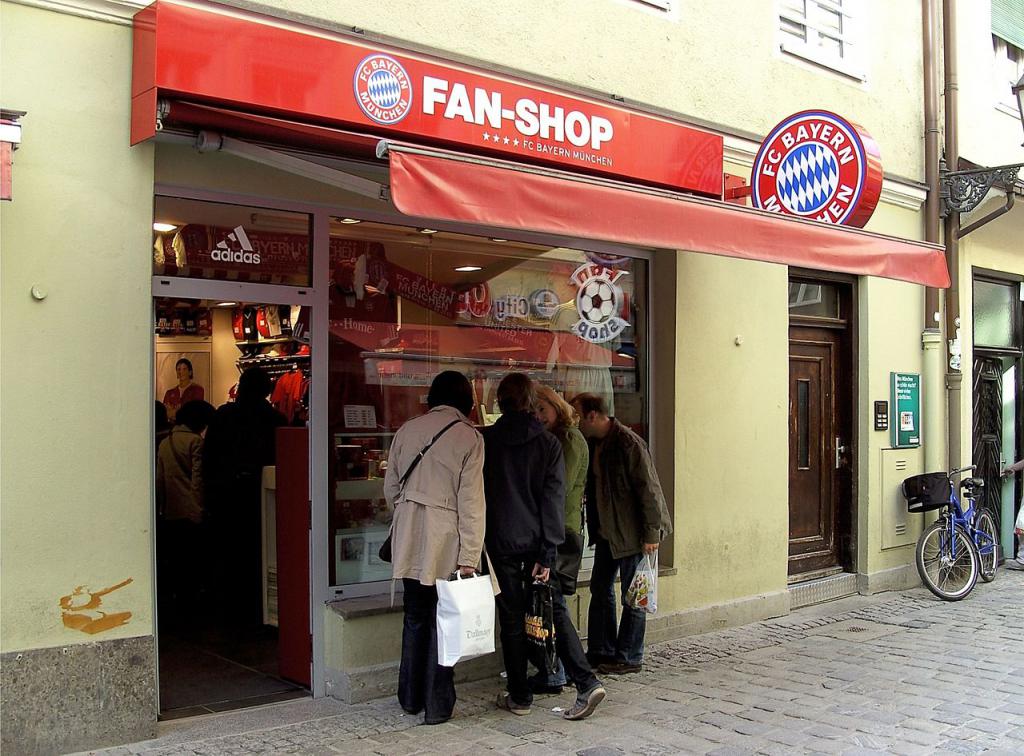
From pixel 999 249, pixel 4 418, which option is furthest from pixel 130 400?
pixel 999 249

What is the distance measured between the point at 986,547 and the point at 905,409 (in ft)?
4.96

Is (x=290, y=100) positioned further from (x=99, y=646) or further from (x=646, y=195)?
(x=99, y=646)

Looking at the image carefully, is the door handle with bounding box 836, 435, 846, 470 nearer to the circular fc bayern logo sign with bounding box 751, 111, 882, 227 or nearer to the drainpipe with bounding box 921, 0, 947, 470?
the drainpipe with bounding box 921, 0, 947, 470

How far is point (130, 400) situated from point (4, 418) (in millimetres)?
570

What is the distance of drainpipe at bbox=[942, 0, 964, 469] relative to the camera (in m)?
10.1

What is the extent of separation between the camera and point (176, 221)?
18.1 feet

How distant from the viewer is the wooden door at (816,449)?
362 inches

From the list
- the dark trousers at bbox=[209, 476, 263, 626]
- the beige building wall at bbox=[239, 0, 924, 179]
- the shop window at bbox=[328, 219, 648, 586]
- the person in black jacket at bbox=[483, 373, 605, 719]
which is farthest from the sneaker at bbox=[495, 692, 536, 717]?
the beige building wall at bbox=[239, 0, 924, 179]

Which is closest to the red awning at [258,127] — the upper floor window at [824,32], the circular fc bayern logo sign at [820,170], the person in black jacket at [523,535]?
the person in black jacket at [523,535]

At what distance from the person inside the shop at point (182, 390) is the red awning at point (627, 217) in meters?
5.91

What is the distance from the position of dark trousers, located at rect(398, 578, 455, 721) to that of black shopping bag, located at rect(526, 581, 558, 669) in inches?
19.1

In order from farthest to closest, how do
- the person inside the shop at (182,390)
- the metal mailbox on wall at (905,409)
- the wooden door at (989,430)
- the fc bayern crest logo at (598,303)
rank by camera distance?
the wooden door at (989,430)
the person inside the shop at (182,390)
the metal mailbox on wall at (905,409)
the fc bayern crest logo at (598,303)

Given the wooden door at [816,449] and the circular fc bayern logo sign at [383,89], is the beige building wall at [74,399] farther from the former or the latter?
the wooden door at [816,449]

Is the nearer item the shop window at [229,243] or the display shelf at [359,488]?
the shop window at [229,243]
